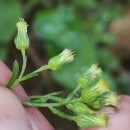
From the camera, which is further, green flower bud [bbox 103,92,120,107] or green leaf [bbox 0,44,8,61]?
green leaf [bbox 0,44,8,61]

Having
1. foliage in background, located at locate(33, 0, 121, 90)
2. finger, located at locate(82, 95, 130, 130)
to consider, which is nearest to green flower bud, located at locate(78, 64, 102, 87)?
finger, located at locate(82, 95, 130, 130)

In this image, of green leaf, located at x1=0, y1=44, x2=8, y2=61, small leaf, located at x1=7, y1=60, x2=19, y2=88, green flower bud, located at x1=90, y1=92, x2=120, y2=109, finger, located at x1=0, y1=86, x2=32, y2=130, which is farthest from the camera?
green leaf, located at x1=0, y1=44, x2=8, y2=61

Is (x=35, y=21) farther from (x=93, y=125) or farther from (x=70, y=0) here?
(x=93, y=125)

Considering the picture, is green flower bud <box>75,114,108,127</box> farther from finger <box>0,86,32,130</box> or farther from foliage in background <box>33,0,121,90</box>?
foliage in background <box>33,0,121,90</box>

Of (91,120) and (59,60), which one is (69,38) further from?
→ (91,120)

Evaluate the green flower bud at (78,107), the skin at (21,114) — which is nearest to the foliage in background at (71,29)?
the skin at (21,114)

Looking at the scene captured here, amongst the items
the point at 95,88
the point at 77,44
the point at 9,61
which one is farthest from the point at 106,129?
the point at 9,61

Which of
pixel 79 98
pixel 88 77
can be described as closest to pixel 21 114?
pixel 79 98

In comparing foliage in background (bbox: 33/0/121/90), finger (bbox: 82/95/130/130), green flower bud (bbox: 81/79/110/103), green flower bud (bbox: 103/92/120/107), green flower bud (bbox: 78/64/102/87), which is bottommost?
finger (bbox: 82/95/130/130)
